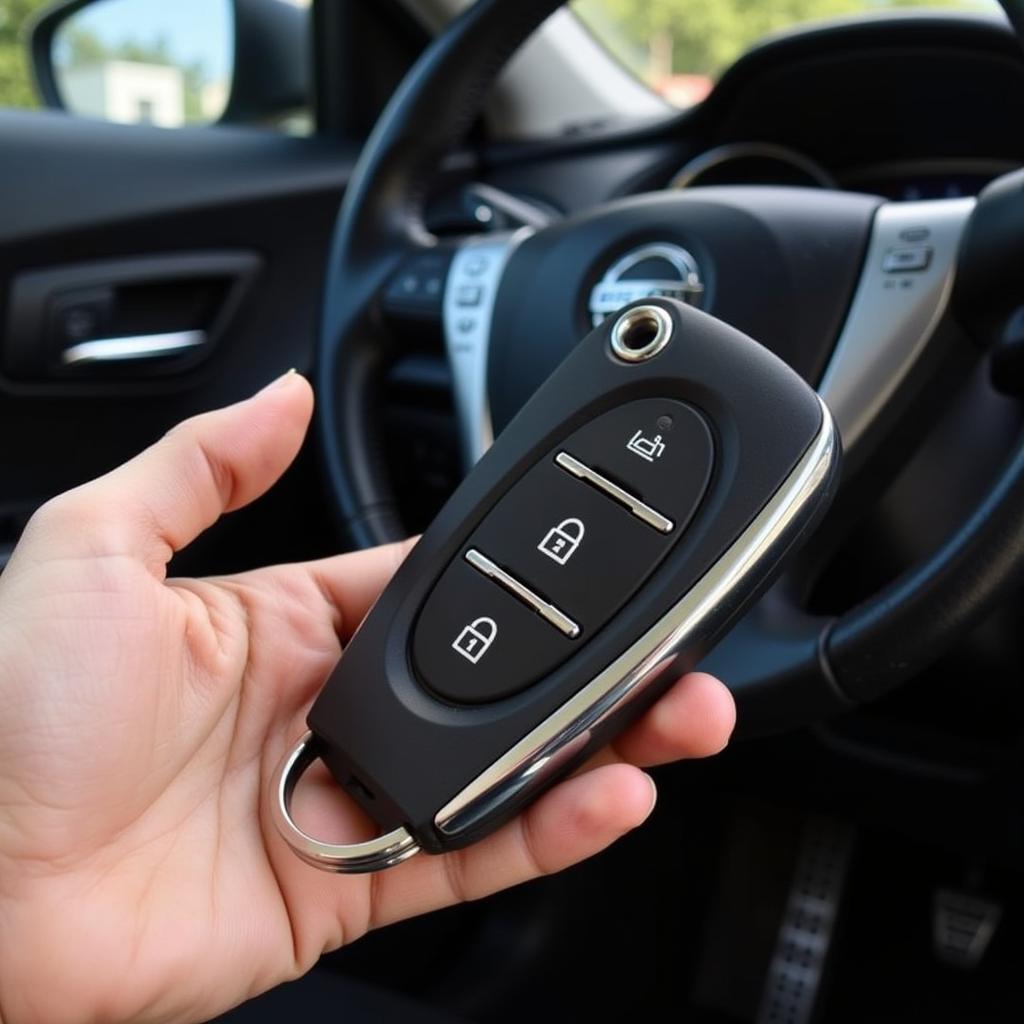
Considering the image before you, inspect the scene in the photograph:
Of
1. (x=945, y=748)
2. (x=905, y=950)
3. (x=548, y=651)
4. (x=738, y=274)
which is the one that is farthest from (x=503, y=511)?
(x=905, y=950)

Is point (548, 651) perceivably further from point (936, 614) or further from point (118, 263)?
point (118, 263)

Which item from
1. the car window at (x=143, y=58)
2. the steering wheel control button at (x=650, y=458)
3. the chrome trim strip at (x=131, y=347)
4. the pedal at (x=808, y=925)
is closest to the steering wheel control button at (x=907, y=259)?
the steering wheel control button at (x=650, y=458)

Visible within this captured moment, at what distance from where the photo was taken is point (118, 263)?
133cm

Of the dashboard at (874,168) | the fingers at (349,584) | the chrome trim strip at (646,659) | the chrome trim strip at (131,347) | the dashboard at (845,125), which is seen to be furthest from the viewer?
the chrome trim strip at (131,347)

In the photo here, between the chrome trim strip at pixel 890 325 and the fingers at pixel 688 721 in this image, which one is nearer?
the fingers at pixel 688 721

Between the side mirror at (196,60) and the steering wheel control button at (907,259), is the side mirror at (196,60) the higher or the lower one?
the lower one

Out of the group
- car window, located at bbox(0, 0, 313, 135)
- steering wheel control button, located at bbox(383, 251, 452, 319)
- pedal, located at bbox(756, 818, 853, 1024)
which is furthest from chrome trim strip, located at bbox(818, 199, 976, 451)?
car window, located at bbox(0, 0, 313, 135)

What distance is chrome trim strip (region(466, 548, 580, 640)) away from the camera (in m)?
0.63

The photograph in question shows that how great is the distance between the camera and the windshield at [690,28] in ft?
4.44

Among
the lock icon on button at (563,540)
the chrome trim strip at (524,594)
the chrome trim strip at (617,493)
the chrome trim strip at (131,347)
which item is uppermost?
the chrome trim strip at (617,493)

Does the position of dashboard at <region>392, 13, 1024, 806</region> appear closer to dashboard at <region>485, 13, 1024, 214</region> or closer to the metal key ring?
dashboard at <region>485, 13, 1024, 214</region>

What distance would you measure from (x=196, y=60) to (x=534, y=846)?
1.42 meters

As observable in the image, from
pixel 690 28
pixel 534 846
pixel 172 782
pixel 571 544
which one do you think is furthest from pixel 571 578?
pixel 690 28

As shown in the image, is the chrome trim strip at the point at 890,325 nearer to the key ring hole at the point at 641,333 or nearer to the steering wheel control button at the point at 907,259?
the steering wheel control button at the point at 907,259
